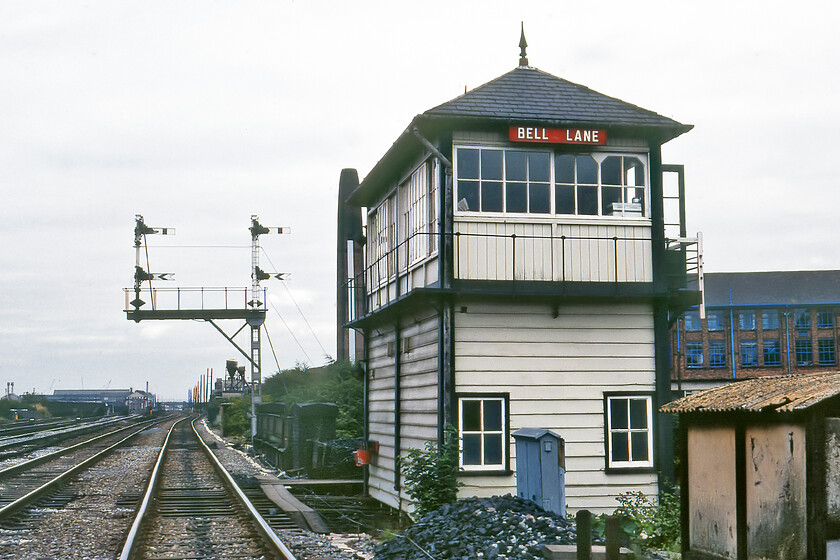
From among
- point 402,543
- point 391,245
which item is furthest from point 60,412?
point 402,543

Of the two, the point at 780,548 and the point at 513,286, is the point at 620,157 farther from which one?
the point at 780,548

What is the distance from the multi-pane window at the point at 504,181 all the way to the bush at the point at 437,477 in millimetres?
3126

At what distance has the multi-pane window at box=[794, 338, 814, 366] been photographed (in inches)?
2901

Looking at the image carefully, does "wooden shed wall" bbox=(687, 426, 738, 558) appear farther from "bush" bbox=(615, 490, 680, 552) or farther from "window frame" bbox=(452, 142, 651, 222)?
"window frame" bbox=(452, 142, 651, 222)

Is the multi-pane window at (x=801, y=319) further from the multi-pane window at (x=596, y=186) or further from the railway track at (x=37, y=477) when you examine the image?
the multi-pane window at (x=596, y=186)

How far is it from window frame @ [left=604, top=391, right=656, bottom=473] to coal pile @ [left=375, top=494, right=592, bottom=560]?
2466mm

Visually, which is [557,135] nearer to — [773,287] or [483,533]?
[483,533]

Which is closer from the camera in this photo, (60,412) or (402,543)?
(402,543)

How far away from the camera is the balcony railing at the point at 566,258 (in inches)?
492

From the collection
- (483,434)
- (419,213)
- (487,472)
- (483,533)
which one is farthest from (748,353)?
(483,533)

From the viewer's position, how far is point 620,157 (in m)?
13.2

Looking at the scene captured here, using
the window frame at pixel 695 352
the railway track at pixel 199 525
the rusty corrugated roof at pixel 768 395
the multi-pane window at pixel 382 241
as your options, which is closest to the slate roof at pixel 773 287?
the window frame at pixel 695 352

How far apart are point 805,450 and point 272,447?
20387mm

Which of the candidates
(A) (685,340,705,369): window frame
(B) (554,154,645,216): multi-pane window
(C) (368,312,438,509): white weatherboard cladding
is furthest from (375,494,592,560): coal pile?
(A) (685,340,705,369): window frame
